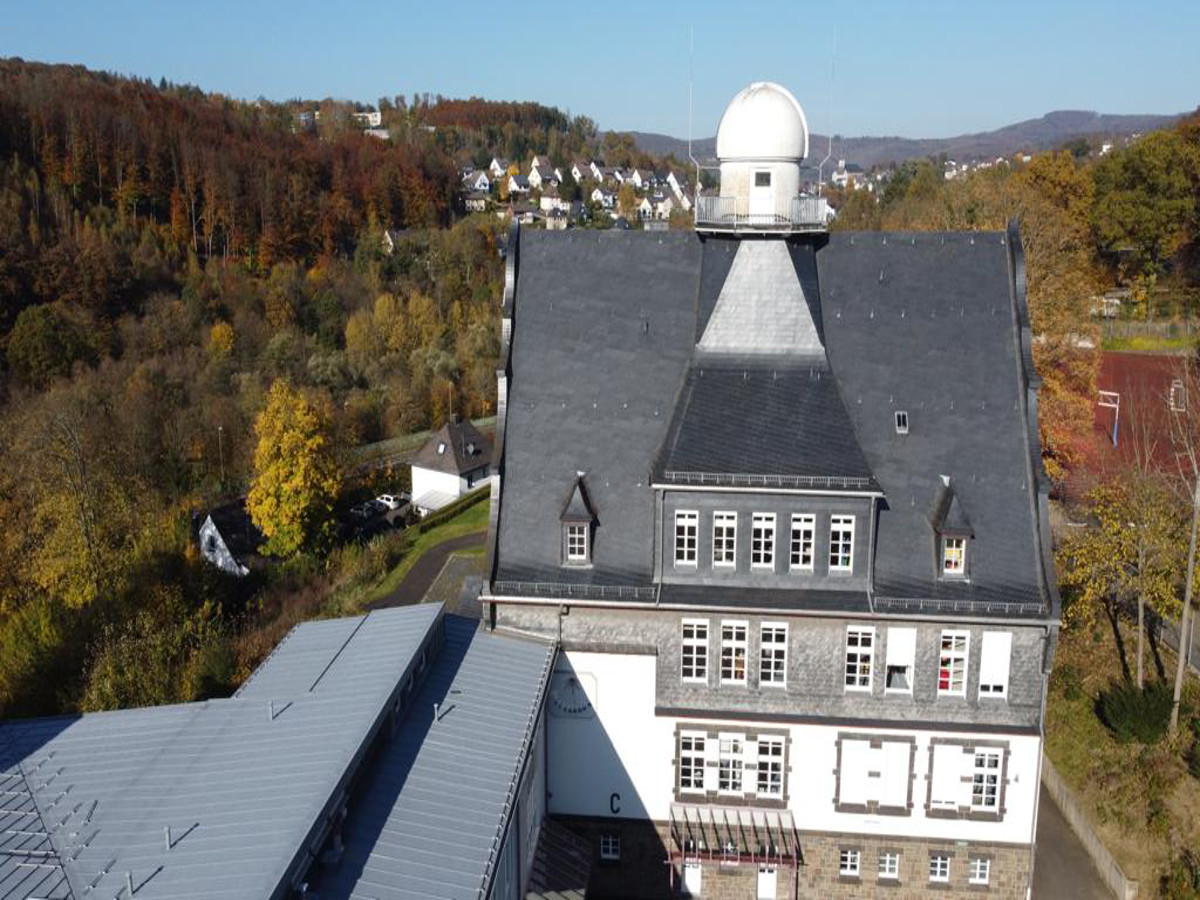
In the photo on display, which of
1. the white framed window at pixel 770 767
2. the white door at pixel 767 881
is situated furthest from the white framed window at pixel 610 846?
the white framed window at pixel 770 767

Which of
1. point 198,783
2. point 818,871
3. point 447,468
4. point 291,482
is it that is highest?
point 198,783

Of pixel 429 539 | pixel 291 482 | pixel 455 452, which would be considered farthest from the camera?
pixel 455 452

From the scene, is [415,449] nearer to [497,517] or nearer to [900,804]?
[497,517]

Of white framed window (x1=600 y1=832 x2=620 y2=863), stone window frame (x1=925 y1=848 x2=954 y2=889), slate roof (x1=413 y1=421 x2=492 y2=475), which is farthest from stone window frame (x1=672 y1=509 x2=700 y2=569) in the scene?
slate roof (x1=413 y1=421 x2=492 y2=475)

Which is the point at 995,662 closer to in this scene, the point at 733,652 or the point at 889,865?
the point at 889,865

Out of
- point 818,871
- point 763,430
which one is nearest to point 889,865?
point 818,871

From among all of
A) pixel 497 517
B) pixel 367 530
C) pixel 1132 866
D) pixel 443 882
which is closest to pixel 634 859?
pixel 497 517

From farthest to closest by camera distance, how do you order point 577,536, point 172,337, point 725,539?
point 172,337
point 577,536
point 725,539

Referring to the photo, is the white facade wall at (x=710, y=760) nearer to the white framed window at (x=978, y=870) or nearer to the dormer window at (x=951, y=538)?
the white framed window at (x=978, y=870)
